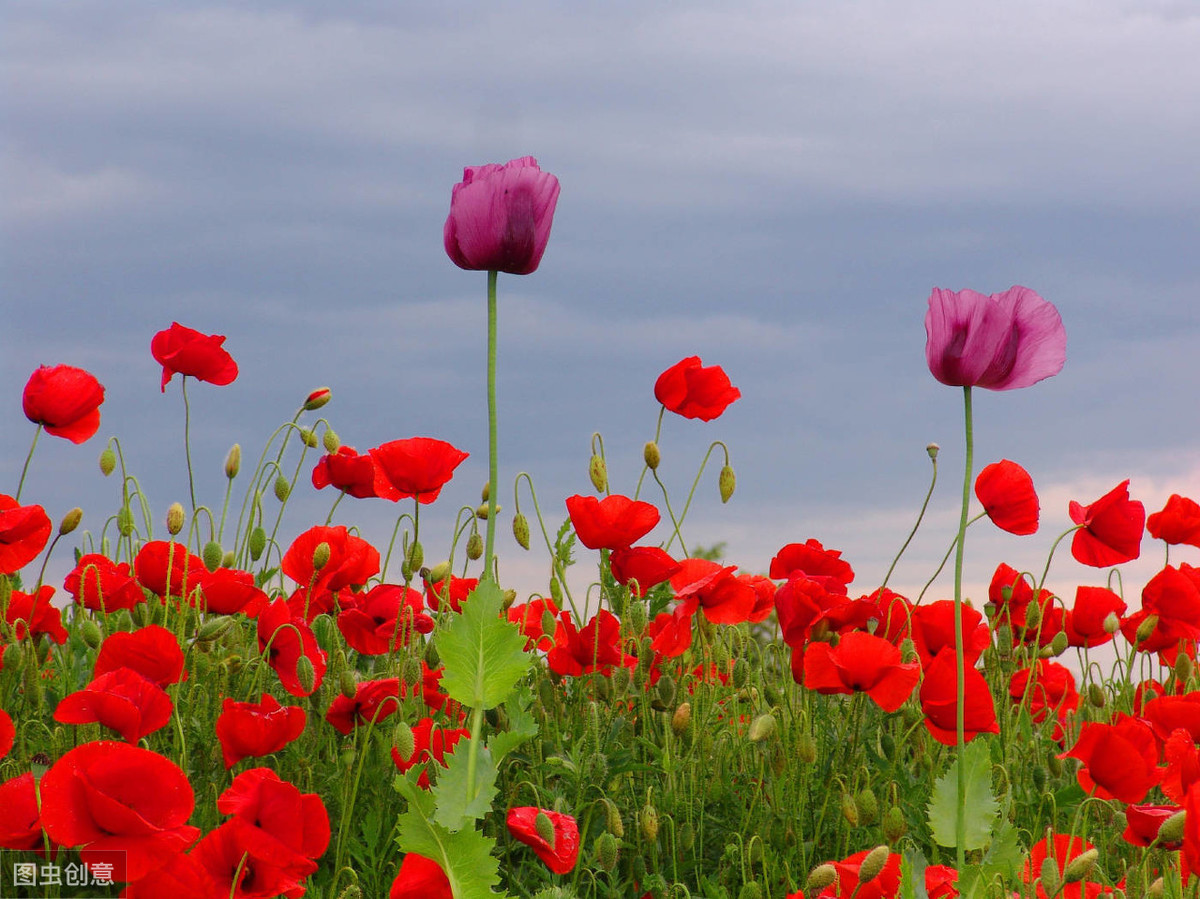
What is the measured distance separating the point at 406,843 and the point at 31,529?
1524mm

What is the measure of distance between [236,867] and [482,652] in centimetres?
→ 57

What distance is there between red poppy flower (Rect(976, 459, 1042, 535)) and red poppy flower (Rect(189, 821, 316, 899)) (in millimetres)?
1601

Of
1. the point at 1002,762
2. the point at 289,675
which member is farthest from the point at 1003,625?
the point at 289,675

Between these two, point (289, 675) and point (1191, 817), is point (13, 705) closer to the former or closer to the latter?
point (289, 675)

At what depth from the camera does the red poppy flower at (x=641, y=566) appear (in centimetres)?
266

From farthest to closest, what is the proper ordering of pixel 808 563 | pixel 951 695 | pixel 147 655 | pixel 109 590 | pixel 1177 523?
pixel 1177 523 → pixel 808 563 → pixel 109 590 → pixel 951 695 → pixel 147 655

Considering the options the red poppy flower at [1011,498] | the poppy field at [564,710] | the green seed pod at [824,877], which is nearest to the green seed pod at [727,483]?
the poppy field at [564,710]

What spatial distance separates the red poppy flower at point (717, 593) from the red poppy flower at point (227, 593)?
3.22 ft

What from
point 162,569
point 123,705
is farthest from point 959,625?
point 162,569

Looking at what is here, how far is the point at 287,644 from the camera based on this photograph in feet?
8.95

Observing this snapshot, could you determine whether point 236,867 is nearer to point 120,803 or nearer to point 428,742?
point 120,803

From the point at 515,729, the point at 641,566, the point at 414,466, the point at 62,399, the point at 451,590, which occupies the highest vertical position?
the point at 62,399

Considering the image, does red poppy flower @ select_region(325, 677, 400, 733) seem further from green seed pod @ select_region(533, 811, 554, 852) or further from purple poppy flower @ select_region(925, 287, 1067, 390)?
purple poppy flower @ select_region(925, 287, 1067, 390)

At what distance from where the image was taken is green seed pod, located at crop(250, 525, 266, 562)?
3.33 m
